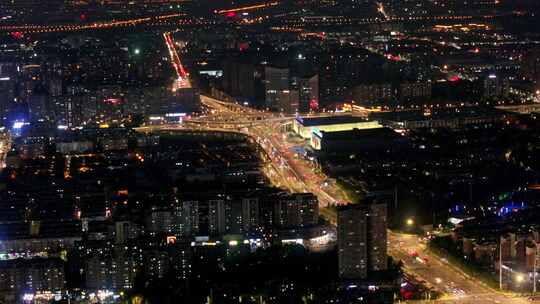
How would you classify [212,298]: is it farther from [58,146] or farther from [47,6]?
[47,6]

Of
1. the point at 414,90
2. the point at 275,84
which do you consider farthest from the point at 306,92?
the point at 414,90

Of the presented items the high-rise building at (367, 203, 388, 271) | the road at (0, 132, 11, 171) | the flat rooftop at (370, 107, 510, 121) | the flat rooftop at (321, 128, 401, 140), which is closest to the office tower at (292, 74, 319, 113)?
the flat rooftop at (370, 107, 510, 121)

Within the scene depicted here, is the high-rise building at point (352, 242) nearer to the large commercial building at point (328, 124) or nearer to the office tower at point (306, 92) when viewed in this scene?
the large commercial building at point (328, 124)

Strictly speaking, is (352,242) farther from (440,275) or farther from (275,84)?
(275,84)

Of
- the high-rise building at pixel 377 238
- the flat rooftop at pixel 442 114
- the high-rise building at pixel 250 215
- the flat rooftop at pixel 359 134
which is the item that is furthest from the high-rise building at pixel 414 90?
the high-rise building at pixel 377 238

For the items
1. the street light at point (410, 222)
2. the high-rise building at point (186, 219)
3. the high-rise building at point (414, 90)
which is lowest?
the street light at point (410, 222)

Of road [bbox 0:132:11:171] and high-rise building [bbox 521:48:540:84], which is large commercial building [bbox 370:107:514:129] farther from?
road [bbox 0:132:11:171]
